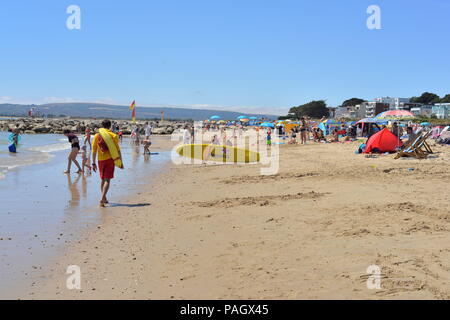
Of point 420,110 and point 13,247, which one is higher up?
point 420,110

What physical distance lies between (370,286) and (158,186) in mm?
7831

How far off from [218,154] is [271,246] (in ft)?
46.4

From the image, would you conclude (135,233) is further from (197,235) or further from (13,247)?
(13,247)

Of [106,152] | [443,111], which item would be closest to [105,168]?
[106,152]

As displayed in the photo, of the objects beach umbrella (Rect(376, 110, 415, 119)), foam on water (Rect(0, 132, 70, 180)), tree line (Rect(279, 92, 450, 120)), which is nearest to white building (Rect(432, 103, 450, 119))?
tree line (Rect(279, 92, 450, 120))

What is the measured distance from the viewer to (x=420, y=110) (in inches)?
4572

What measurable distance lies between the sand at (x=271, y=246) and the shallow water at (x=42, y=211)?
0.28 meters

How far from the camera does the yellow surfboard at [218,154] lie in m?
16.8

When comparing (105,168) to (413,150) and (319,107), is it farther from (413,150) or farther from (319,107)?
(319,107)

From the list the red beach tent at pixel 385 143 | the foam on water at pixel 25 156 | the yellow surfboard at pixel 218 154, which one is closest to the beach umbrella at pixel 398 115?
the red beach tent at pixel 385 143

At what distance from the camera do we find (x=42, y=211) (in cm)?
761

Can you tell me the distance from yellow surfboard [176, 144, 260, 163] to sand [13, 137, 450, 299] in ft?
24.8

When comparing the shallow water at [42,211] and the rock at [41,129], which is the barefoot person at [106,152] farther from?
the rock at [41,129]
